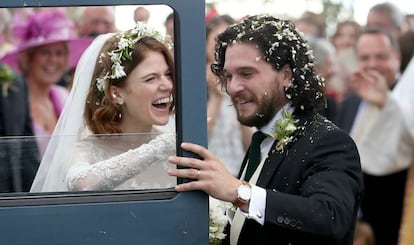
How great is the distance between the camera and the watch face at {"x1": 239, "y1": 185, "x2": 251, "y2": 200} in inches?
116

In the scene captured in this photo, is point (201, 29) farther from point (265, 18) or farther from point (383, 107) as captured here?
point (383, 107)

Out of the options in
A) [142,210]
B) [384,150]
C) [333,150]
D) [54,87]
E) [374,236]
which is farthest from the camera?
[54,87]

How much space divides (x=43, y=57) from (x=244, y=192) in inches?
167

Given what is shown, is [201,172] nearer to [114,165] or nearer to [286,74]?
[114,165]

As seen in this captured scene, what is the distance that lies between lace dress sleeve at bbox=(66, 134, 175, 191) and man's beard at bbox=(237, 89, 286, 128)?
18.2 inches

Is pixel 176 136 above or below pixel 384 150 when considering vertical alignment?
above

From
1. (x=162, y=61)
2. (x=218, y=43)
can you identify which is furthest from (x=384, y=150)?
(x=162, y=61)

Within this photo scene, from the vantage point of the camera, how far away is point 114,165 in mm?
2971

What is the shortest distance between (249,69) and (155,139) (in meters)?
0.49

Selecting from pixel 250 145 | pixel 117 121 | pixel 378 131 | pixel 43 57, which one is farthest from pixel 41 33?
pixel 117 121

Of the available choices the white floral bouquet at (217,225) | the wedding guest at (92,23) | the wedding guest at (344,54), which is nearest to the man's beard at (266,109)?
the white floral bouquet at (217,225)

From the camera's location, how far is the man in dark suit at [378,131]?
5.82m

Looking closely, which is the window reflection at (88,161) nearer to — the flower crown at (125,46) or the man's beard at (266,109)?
the flower crown at (125,46)

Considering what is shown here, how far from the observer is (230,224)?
3.36m
